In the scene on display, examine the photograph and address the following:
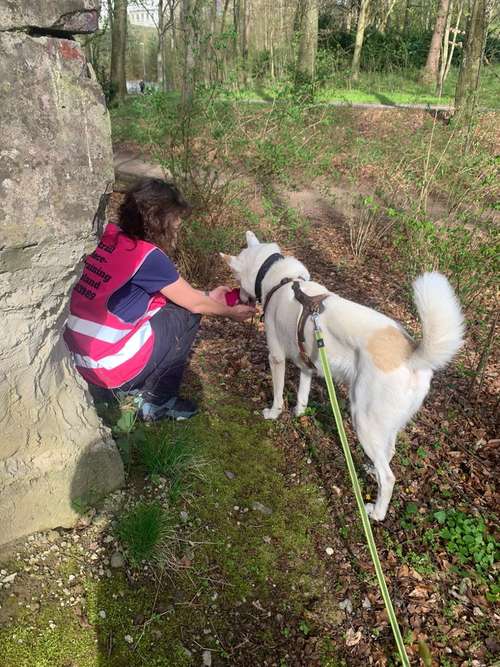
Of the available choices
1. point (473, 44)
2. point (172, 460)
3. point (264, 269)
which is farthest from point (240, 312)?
point (473, 44)

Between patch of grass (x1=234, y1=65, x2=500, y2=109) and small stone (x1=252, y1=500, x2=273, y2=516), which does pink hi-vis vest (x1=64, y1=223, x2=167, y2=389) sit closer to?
small stone (x1=252, y1=500, x2=273, y2=516)

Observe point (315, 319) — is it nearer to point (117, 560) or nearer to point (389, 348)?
point (389, 348)

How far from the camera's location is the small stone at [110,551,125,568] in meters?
2.35

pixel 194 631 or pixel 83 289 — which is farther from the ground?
pixel 83 289

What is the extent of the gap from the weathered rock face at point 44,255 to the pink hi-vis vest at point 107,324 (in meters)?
0.47

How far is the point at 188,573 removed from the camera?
94.3 inches

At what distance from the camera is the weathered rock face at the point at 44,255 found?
1.68 m

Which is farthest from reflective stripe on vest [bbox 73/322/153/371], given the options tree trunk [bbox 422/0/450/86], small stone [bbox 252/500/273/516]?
tree trunk [bbox 422/0/450/86]

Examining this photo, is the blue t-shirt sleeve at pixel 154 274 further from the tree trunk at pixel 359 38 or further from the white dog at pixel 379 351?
the tree trunk at pixel 359 38

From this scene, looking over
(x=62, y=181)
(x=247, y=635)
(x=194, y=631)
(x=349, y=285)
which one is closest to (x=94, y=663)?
(x=194, y=631)

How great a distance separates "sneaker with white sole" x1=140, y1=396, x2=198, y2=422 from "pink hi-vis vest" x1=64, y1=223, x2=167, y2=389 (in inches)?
12.2

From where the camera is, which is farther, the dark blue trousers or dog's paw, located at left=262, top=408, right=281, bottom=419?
dog's paw, located at left=262, top=408, right=281, bottom=419

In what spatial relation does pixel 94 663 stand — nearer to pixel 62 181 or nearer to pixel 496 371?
pixel 62 181

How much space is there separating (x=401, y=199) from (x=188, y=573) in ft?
18.4
